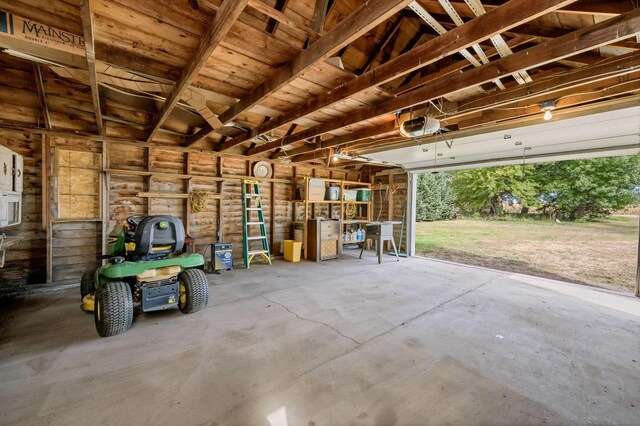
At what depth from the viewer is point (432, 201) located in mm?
16516

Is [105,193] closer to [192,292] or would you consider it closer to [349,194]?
[192,292]

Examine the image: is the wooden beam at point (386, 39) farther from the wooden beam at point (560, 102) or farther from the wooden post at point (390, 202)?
the wooden post at point (390, 202)

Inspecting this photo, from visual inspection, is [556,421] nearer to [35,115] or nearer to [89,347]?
[89,347]

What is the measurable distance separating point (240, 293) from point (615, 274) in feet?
24.6

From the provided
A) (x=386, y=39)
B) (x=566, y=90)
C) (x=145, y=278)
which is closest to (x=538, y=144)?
(x=566, y=90)

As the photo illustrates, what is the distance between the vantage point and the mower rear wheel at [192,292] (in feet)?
10.2

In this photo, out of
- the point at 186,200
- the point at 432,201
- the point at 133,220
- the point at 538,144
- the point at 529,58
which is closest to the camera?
the point at 529,58

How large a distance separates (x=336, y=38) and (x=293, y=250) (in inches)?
201

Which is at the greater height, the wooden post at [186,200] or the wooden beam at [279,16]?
the wooden beam at [279,16]

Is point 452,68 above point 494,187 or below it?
above

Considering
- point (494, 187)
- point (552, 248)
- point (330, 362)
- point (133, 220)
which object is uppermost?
point (494, 187)

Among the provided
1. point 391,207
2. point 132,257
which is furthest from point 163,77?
point 391,207

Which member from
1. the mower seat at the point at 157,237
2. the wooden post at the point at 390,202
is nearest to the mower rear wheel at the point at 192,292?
the mower seat at the point at 157,237

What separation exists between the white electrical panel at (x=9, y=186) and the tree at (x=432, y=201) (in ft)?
52.9
